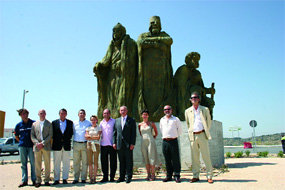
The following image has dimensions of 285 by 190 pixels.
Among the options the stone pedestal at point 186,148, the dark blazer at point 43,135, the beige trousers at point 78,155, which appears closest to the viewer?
the dark blazer at point 43,135

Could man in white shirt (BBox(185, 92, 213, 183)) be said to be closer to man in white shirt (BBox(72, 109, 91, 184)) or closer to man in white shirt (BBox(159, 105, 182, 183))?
man in white shirt (BBox(159, 105, 182, 183))

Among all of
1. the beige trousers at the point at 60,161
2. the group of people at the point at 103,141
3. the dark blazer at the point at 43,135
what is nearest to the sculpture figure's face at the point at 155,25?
the group of people at the point at 103,141

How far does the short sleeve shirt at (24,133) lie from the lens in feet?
21.0

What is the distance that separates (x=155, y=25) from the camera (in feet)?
31.6

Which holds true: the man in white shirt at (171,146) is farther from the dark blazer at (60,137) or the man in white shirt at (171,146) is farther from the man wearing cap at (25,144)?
the man wearing cap at (25,144)

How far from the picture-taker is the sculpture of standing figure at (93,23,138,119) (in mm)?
9586

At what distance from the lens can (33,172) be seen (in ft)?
20.9

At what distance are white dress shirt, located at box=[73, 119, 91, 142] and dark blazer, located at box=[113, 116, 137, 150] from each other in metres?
0.73

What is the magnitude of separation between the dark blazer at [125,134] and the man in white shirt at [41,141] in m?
1.51

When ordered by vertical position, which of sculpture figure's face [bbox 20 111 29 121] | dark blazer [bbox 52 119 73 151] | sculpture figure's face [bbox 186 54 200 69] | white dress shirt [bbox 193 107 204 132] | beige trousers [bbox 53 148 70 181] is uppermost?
sculpture figure's face [bbox 186 54 200 69]

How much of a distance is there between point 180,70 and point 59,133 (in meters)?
4.90

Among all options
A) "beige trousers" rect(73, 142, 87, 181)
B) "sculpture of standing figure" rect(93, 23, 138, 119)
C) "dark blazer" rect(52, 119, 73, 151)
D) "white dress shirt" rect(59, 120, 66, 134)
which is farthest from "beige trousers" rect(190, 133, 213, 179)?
"sculpture of standing figure" rect(93, 23, 138, 119)

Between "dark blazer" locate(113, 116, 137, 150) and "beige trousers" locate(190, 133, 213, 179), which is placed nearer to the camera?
"beige trousers" locate(190, 133, 213, 179)

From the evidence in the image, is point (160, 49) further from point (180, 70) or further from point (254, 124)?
point (254, 124)
